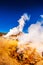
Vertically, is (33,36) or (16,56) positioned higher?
(33,36)

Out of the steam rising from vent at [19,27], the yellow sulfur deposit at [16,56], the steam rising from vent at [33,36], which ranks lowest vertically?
the yellow sulfur deposit at [16,56]

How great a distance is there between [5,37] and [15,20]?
0.40m

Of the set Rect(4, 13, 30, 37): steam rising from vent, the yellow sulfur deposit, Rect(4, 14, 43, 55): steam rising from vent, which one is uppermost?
Rect(4, 13, 30, 37): steam rising from vent

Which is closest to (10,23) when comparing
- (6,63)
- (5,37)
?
(5,37)

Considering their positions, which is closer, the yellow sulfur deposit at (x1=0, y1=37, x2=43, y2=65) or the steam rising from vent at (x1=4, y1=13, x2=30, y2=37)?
the yellow sulfur deposit at (x1=0, y1=37, x2=43, y2=65)

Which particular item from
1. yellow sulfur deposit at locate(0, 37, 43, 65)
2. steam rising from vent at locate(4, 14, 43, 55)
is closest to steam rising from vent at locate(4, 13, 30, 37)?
steam rising from vent at locate(4, 14, 43, 55)

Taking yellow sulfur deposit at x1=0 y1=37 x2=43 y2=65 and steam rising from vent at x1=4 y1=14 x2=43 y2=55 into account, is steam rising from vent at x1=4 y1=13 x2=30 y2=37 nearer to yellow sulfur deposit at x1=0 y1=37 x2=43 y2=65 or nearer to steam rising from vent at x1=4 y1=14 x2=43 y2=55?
steam rising from vent at x1=4 y1=14 x2=43 y2=55

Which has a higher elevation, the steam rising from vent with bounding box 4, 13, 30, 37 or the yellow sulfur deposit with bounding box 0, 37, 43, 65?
the steam rising from vent with bounding box 4, 13, 30, 37

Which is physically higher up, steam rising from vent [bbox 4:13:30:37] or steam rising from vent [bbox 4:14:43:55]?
steam rising from vent [bbox 4:13:30:37]

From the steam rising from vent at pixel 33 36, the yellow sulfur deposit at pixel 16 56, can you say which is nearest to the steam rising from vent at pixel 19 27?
the steam rising from vent at pixel 33 36

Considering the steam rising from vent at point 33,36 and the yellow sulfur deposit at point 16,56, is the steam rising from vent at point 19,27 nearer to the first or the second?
the steam rising from vent at point 33,36

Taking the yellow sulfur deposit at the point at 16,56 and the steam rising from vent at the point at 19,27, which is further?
the steam rising from vent at the point at 19,27

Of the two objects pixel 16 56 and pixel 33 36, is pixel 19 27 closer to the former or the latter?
pixel 33 36

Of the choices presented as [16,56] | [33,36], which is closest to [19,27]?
[33,36]
